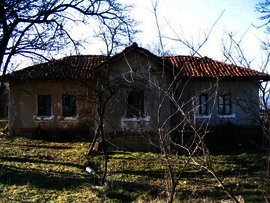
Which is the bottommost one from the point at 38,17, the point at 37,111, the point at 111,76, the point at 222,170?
the point at 222,170

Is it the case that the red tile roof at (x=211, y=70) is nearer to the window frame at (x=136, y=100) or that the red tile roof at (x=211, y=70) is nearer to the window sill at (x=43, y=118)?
the window frame at (x=136, y=100)

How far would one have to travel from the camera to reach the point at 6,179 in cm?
1308

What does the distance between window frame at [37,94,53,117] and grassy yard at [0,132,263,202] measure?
516cm

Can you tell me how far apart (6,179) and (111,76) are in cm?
979

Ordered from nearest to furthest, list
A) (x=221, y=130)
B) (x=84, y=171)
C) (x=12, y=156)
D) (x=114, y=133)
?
(x=84, y=171) < (x=12, y=156) < (x=114, y=133) < (x=221, y=130)

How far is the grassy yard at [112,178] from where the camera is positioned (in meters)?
11.0

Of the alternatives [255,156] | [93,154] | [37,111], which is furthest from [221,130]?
Result: [37,111]

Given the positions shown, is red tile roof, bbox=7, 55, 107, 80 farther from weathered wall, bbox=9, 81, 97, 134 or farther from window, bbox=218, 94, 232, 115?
window, bbox=218, 94, 232, 115

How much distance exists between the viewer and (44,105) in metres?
25.7

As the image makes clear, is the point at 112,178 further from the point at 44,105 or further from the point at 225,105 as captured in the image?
the point at 225,105

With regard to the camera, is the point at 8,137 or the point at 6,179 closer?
the point at 6,179

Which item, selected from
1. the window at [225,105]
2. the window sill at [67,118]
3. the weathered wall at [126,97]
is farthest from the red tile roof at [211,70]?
the window sill at [67,118]

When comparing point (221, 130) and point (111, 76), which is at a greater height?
point (111, 76)

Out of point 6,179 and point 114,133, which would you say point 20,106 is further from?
point 6,179
